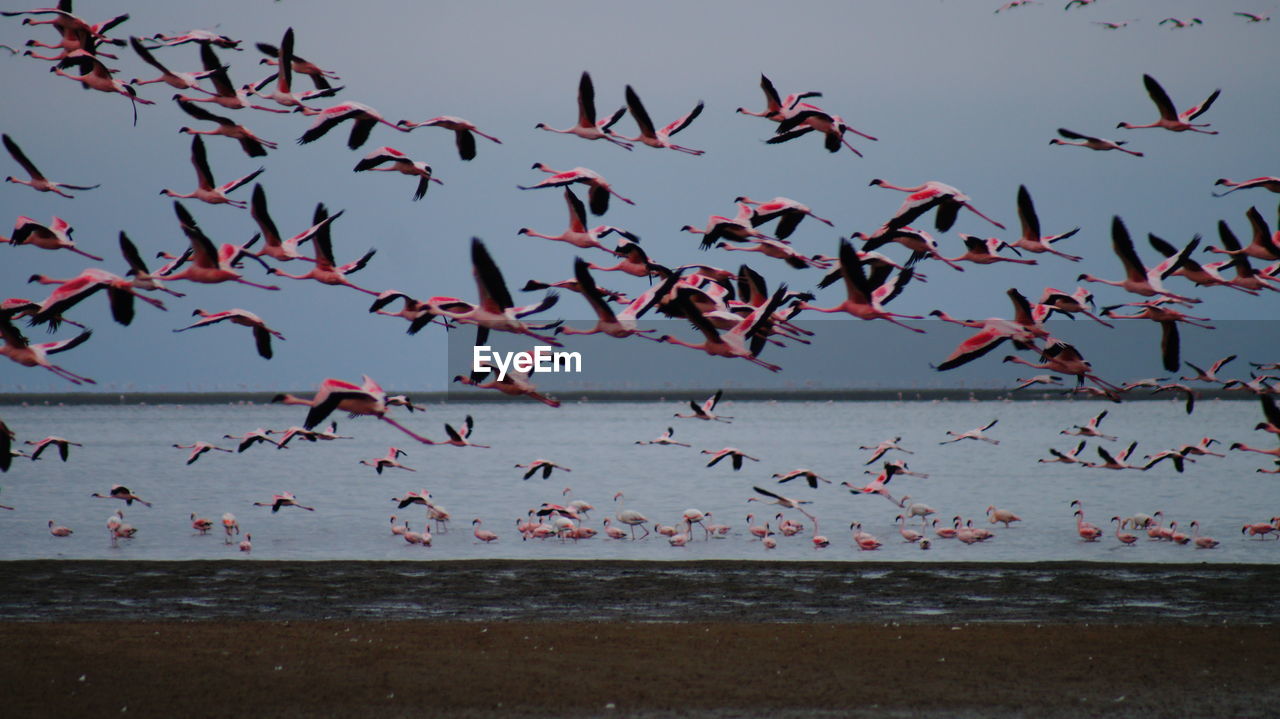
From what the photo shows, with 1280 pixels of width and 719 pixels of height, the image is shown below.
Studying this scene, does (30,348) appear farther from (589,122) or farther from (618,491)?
(618,491)

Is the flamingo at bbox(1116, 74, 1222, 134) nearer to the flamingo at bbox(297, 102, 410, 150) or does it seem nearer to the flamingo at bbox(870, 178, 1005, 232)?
the flamingo at bbox(870, 178, 1005, 232)

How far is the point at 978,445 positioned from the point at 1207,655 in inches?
2827

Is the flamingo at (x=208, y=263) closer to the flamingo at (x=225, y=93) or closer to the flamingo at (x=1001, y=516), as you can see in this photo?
the flamingo at (x=225, y=93)

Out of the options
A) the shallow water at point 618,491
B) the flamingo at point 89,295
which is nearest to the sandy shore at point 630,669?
the flamingo at point 89,295

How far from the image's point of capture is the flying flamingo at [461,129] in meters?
13.0

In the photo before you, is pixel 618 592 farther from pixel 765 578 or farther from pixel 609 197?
pixel 609 197

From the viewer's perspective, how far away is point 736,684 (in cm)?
1209

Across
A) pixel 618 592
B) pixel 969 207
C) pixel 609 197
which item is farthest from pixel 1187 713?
pixel 618 592

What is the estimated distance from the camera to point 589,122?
14188mm

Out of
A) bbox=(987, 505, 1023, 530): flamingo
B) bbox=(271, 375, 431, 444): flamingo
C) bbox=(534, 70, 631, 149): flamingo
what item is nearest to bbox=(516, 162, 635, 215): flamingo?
bbox=(534, 70, 631, 149): flamingo

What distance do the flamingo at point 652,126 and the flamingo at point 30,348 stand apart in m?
5.64

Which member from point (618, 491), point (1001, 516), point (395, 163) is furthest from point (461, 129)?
point (618, 491)

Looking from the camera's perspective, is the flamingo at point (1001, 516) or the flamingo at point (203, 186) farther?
the flamingo at point (1001, 516)

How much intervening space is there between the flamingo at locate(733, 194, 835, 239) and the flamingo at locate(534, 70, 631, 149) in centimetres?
177
